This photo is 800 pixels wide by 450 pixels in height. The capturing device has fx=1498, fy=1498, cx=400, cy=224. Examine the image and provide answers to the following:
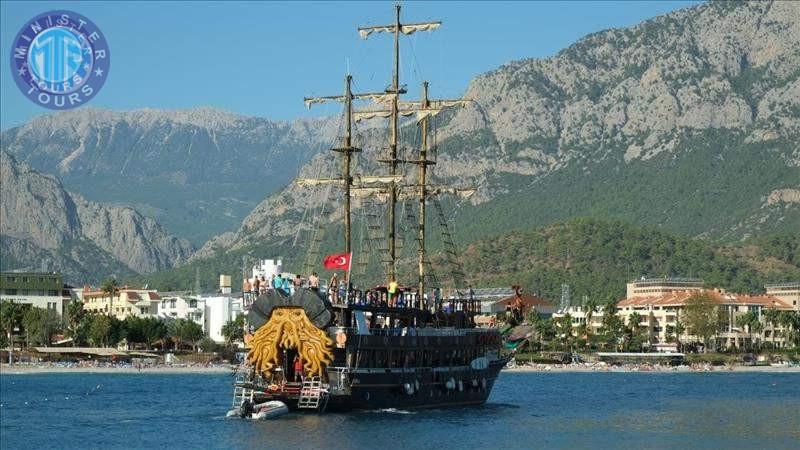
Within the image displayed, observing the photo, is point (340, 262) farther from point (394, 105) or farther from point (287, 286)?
point (394, 105)

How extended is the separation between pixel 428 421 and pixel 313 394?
9.32m

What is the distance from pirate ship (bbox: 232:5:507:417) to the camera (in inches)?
3767

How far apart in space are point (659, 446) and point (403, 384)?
1952 centimetres

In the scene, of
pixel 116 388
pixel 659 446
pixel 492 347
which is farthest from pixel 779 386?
pixel 659 446

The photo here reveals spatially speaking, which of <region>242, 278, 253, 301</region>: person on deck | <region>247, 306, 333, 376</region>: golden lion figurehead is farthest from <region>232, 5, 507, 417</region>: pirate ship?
<region>242, 278, 253, 301</region>: person on deck

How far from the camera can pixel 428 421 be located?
10088 centimetres

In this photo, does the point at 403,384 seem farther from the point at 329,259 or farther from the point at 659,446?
the point at 659,446

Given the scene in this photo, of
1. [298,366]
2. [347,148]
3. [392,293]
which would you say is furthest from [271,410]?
[347,148]

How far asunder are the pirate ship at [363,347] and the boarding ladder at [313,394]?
67 mm

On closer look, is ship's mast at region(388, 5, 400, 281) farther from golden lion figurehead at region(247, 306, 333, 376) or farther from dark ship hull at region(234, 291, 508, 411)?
golden lion figurehead at region(247, 306, 333, 376)

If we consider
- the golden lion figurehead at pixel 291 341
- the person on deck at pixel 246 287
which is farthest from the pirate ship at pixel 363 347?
the person on deck at pixel 246 287

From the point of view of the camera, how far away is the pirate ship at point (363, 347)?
95.7m

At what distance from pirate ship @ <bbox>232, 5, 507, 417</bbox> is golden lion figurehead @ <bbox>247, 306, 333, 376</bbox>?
2.5 inches

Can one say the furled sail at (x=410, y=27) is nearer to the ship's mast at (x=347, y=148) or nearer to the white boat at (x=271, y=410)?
the ship's mast at (x=347, y=148)
